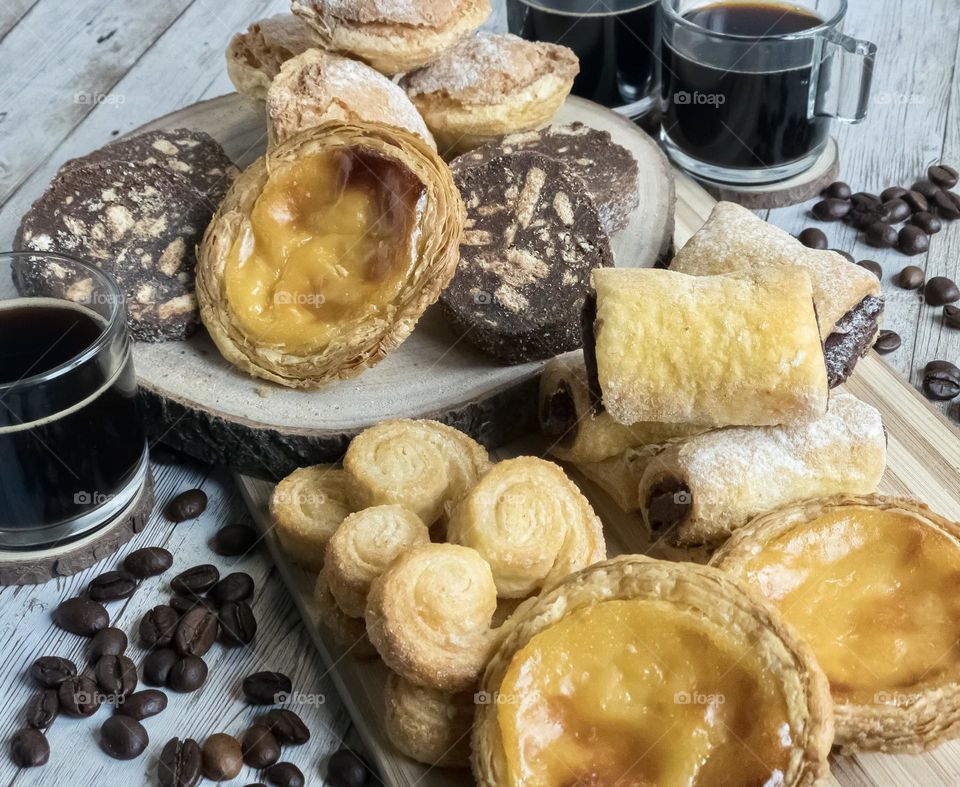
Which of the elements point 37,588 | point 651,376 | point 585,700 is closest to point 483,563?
point 585,700

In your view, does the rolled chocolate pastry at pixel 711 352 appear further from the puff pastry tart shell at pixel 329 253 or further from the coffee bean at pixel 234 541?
the coffee bean at pixel 234 541

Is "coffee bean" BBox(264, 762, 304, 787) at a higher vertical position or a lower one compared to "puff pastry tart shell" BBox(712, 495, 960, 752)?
lower

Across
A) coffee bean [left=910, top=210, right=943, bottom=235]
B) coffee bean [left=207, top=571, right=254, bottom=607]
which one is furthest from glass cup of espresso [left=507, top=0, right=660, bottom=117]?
coffee bean [left=207, top=571, right=254, bottom=607]

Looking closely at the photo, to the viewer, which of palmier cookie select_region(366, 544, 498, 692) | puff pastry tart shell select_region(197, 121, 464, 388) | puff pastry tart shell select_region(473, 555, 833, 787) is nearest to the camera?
puff pastry tart shell select_region(473, 555, 833, 787)

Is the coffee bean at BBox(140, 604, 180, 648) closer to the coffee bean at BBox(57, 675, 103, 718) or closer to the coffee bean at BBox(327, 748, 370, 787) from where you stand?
the coffee bean at BBox(57, 675, 103, 718)

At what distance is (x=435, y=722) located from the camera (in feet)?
7.40

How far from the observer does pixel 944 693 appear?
224cm

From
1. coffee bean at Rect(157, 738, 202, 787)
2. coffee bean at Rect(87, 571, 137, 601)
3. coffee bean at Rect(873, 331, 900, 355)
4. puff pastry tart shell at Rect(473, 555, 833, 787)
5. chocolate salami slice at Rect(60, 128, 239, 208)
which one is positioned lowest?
coffee bean at Rect(873, 331, 900, 355)

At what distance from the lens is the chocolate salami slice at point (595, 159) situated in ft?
10.9

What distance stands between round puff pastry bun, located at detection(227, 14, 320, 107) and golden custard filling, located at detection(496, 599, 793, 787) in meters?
2.08

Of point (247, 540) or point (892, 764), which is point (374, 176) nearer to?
point (247, 540)

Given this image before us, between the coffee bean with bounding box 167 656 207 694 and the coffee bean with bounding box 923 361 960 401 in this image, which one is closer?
the coffee bean with bounding box 167 656 207 694

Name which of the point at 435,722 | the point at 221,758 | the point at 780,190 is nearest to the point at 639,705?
the point at 435,722

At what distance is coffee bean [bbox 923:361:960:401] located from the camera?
3.28 m
